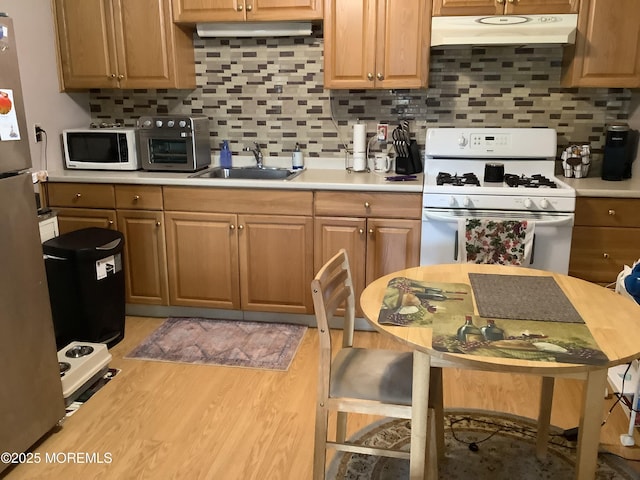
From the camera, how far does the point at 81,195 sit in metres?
3.38

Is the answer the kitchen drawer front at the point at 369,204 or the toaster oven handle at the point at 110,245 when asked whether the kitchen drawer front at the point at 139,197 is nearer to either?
the toaster oven handle at the point at 110,245

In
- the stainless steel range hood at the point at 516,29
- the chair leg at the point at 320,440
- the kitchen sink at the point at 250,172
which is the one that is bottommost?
the chair leg at the point at 320,440

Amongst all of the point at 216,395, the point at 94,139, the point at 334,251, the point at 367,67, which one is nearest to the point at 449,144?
the point at 367,67

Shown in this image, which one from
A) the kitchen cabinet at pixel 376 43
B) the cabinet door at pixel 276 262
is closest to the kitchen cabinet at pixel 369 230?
the cabinet door at pixel 276 262

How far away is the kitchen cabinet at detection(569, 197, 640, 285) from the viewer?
2896mm

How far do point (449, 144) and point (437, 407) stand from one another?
180 centimetres

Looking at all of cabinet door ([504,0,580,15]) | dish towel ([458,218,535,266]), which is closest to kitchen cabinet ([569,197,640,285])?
dish towel ([458,218,535,266])

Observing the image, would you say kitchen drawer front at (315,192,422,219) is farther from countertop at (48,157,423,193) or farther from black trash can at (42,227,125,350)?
black trash can at (42,227,125,350)

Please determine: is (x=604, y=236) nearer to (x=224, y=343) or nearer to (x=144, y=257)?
(x=224, y=343)

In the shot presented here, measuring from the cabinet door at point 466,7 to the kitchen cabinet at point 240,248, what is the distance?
48.9 inches

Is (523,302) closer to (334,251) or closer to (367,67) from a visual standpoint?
(334,251)

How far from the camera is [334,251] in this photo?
10.5 ft

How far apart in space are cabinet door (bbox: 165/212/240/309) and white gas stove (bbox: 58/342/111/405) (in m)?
0.70

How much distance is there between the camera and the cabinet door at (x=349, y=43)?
3107 millimetres
